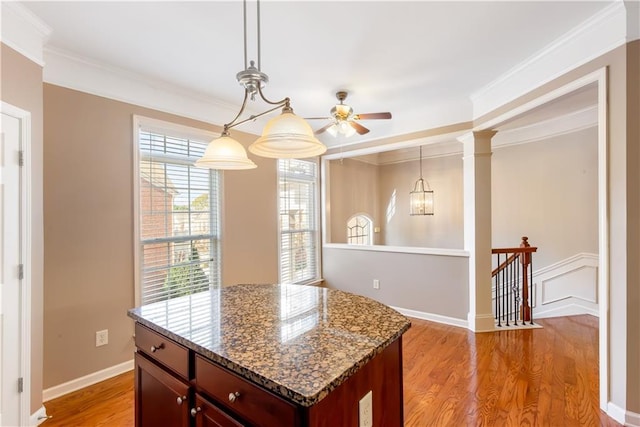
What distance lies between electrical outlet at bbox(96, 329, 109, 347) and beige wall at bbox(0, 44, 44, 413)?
49cm

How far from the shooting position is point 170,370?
1.29 metres

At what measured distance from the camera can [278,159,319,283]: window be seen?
168 inches

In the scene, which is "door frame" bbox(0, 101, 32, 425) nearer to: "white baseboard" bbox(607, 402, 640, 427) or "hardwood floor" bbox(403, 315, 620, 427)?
"hardwood floor" bbox(403, 315, 620, 427)

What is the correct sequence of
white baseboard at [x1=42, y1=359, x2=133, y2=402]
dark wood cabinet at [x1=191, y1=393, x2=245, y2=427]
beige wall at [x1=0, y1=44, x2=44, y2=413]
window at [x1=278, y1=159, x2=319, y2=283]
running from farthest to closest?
1. window at [x1=278, y1=159, x2=319, y2=283]
2. white baseboard at [x1=42, y1=359, x2=133, y2=402]
3. beige wall at [x1=0, y1=44, x2=44, y2=413]
4. dark wood cabinet at [x1=191, y1=393, x2=245, y2=427]

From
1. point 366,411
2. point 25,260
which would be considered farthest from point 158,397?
point 25,260

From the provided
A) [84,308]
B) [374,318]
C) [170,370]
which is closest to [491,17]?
[374,318]

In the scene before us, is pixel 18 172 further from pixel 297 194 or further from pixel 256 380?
pixel 297 194

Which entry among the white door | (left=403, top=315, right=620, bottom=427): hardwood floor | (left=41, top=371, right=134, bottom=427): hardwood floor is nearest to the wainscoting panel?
(left=403, top=315, right=620, bottom=427): hardwood floor

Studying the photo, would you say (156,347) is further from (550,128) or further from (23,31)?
(550,128)

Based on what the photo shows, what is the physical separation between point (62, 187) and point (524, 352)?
14.2 ft

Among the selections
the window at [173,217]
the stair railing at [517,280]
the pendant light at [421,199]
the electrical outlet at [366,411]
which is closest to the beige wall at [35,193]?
the window at [173,217]

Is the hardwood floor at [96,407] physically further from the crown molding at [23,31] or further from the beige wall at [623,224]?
the beige wall at [623,224]

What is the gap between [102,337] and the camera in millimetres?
2535

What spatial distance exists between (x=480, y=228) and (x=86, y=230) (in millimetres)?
3830
